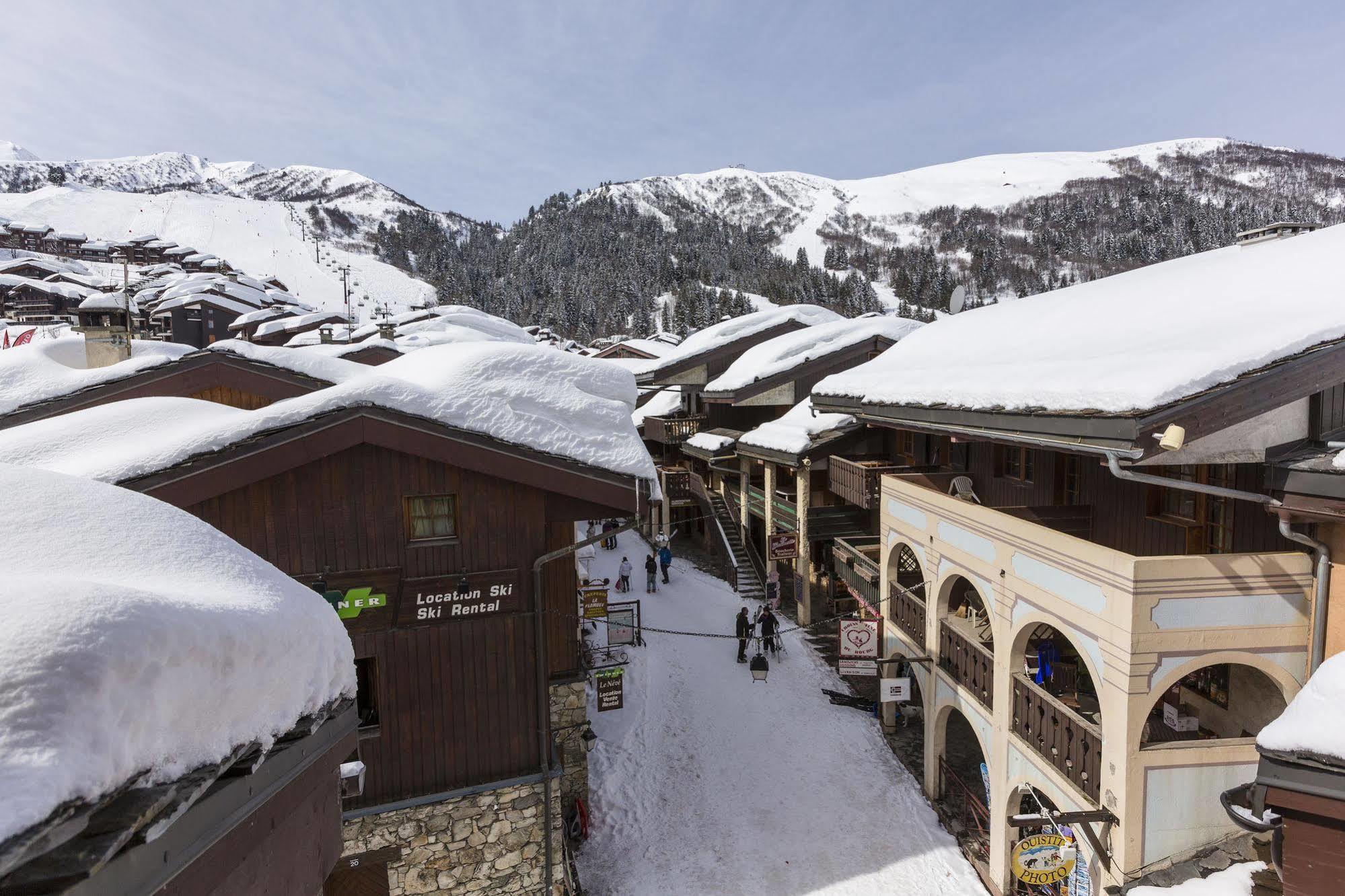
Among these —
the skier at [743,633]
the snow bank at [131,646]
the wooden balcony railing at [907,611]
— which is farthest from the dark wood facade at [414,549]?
the skier at [743,633]

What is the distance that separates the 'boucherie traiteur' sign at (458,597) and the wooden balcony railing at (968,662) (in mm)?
7988

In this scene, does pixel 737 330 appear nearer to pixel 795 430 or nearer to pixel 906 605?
pixel 795 430

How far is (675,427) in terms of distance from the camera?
32250 millimetres

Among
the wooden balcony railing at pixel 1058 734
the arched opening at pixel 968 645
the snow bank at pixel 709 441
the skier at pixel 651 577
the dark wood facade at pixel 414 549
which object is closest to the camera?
the wooden balcony railing at pixel 1058 734

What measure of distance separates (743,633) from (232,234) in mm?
155245

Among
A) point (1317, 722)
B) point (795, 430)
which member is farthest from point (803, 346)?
point (1317, 722)

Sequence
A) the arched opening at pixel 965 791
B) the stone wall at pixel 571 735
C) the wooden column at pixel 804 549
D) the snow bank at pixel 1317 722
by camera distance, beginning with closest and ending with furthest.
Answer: the snow bank at pixel 1317 722, the stone wall at pixel 571 735, the arched opening at pixel 965 791, the wooden column at pixel 804 549

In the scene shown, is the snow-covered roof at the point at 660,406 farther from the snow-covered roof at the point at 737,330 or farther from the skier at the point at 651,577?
the skier at the point at 651,577

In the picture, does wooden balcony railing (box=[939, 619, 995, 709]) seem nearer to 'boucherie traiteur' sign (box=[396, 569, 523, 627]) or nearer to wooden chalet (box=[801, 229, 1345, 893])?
wooden chalet (box=[801, 229, 1345, 893])

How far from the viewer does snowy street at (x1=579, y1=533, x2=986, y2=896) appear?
11711 mm

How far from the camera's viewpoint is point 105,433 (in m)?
9.84

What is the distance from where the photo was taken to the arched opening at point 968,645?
11766 millimetres

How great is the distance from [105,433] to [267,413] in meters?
2.72

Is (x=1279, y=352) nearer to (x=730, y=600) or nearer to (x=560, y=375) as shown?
(x=560, y=375)
